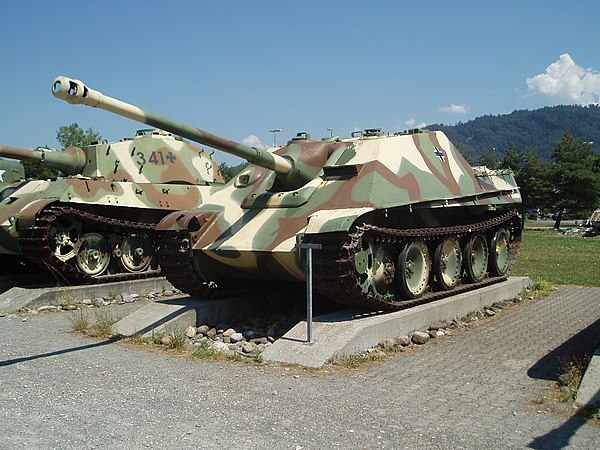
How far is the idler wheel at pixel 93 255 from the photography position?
13.7 m

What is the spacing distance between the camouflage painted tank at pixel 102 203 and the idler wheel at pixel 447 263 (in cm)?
678

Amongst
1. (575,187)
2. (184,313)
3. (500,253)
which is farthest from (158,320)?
(575,187)

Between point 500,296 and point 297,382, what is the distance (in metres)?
6.24

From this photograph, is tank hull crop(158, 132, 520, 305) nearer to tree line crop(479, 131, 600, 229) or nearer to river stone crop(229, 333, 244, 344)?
river stone crop(229, 333, 244, 344)

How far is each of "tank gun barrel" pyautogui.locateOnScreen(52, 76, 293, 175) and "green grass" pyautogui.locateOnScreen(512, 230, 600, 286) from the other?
336 inches

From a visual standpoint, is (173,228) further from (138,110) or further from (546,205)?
(546,205)

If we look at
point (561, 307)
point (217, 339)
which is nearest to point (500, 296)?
point (561, 307)

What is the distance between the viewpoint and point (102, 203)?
1390cm

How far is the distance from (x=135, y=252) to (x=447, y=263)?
7232 mm

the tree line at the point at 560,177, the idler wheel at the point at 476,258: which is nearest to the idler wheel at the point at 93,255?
the idler wheel at the point at 476,258

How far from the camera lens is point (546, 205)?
44.0 m

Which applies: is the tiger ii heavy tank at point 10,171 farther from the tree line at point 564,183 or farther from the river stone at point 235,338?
the tree line at point 564,183

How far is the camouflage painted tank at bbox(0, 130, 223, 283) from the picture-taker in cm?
1305

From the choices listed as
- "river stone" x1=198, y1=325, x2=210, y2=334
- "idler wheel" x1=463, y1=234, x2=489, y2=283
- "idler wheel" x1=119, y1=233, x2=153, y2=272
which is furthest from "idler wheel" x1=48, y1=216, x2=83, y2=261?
"idler wheel" x1=463, y1=234, x2=489, y2=283
